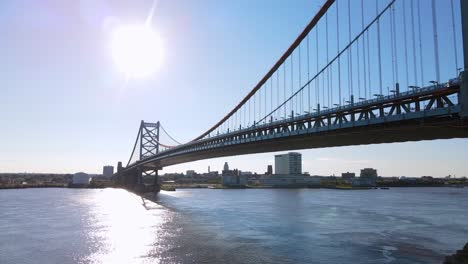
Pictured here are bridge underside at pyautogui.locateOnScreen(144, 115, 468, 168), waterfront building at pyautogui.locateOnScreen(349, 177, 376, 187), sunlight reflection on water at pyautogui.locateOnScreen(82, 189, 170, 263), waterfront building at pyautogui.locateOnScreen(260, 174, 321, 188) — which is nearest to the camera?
sunlight reflection on water at pyautogui.locateOnScreen(82, 189, 170, 263)

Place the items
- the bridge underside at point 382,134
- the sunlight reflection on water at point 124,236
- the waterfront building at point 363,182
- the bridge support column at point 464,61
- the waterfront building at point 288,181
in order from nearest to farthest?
the bridge support column at point 464,61, the sunlight reflection on water at point 124,236, the bridge underside at point 382,134, the waterfront building at point 288,181, the waterfront building at point 363,182

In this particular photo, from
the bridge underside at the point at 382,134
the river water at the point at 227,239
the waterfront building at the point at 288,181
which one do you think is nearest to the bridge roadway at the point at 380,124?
the bridge underside at the point at 382,134

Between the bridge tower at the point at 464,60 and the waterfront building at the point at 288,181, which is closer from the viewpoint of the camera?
the bridge tower at the point at 464,60

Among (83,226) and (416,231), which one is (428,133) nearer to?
(416,231)

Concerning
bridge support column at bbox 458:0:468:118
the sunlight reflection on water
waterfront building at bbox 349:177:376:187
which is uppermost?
bridge support column at bbox 458:0:468:118

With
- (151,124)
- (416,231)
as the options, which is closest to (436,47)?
(416,231)

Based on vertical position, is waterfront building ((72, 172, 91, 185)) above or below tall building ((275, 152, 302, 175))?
below

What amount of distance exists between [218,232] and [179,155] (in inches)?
1544

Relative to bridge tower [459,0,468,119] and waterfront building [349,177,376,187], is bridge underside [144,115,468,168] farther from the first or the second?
waterfront building [349,177,376,187]

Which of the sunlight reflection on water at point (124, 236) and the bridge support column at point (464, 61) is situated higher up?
the bridge support column at point (464, 61)

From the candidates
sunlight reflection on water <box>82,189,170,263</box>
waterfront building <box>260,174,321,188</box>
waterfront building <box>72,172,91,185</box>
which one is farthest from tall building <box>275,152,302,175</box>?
A: sunlight reflection on water <box>82,189,170,263</box>

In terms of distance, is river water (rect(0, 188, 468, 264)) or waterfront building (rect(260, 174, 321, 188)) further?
waterfront building (rect(260, 174, 321, 188))

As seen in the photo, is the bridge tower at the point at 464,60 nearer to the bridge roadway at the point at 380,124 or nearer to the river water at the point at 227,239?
the bridge roadway at the point at 380,124

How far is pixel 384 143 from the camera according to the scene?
111ft
